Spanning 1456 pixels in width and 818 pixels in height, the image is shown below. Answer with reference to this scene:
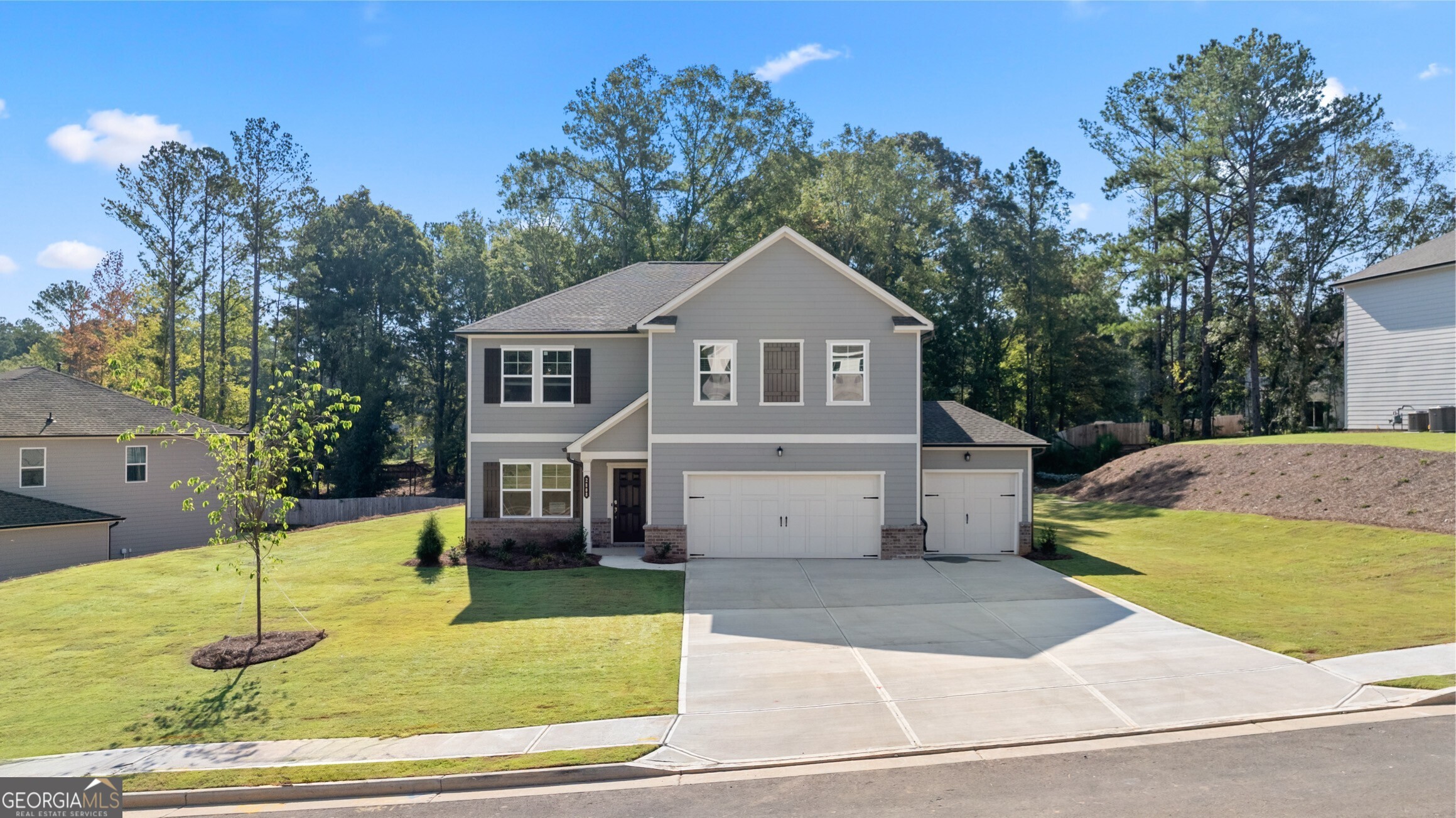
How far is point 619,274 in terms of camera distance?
26656mm

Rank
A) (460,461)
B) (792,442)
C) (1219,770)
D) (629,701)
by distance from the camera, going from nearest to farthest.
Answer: (1219,770) < (629,701) < (792,442) < (460,461)

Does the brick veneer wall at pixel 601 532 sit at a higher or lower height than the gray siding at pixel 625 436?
lower

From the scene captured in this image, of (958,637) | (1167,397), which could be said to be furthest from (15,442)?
(1167,397)

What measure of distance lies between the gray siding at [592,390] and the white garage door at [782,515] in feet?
11.2

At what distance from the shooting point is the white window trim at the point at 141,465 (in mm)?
27766

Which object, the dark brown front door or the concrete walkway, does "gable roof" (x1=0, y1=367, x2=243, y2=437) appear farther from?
the concrete walkway

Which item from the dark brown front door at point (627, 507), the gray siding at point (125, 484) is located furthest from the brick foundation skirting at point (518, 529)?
the gray siding at point (125, 484)

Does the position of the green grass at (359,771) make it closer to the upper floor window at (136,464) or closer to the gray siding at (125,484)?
the gray siding at (125,484)

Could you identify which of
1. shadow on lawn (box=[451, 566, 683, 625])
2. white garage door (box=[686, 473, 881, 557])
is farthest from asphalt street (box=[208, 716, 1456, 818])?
white garage door (box=[686, 473, 881, 557])

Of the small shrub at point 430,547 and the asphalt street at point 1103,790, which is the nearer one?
the asphalt street at point 1103,790

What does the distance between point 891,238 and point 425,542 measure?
29.5 m

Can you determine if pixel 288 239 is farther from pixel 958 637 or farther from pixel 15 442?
pixel 958 637

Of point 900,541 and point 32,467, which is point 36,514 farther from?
point 900,541

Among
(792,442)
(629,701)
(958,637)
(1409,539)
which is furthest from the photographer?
(792,442)
